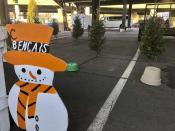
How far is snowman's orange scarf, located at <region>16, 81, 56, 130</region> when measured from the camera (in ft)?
8.04

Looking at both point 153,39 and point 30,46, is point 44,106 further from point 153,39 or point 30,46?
point 153,39

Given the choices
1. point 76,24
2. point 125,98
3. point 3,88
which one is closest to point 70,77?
point 125,98

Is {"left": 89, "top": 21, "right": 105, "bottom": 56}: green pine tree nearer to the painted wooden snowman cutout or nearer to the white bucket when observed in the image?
the white bucket

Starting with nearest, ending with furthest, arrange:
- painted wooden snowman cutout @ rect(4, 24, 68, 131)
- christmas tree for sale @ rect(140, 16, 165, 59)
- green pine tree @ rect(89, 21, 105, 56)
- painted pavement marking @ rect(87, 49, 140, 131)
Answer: painted wooden snowman cutout @ rect(4, 24, 68, 131)
painted pavement marking @ rect(87, 49, 140, 131)
christmas tree for sale @ rect(140, 16, 165, 59)
green pine tree @ rect(89, 21, 105, 56)

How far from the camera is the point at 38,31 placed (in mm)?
2391

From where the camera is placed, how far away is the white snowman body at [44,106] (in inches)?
93.9

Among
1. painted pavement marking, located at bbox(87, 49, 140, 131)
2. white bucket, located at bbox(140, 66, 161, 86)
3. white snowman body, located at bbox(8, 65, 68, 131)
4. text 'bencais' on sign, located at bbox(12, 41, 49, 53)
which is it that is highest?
text 'bencais' on sign, located at bbox(12, 41, 49, 53)

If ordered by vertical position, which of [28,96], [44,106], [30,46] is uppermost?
[30,46]

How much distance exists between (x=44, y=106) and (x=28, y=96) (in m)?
0.24

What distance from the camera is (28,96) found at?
2535mm

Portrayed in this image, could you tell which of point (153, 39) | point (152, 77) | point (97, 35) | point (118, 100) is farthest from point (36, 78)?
point (97, 35)

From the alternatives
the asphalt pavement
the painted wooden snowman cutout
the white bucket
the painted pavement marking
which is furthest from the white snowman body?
the white bucket

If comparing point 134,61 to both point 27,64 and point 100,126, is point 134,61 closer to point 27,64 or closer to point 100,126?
point 100,126

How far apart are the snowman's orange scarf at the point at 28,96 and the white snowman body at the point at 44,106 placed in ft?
0.15
